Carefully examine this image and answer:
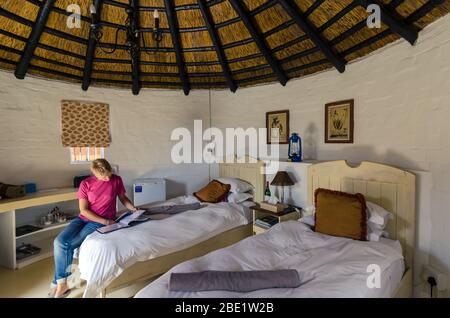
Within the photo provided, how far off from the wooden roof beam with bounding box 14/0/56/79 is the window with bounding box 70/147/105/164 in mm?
1157

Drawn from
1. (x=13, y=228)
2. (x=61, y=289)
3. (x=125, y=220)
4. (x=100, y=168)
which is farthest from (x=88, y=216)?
(x=13, y=228)

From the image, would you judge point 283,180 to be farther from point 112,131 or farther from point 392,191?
point 112,131

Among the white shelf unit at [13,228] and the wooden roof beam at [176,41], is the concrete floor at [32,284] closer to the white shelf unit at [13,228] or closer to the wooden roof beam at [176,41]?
the white shelf unit at [13,228]

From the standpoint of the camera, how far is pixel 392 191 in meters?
2.11

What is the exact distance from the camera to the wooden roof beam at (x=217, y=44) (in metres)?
2.56

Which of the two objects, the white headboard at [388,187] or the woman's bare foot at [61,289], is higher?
the white headboard at [388,187]

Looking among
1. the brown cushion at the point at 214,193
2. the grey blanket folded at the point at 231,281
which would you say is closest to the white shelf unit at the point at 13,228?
the brown cushion at the point at 214,193

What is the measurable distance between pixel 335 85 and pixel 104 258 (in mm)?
3052

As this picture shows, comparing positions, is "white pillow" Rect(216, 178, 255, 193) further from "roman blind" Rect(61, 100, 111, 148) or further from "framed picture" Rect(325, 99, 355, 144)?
"roman blind" Rect(61, 100, 111, 148)

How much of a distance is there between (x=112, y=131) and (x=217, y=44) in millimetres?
2158

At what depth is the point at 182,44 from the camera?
3139mm

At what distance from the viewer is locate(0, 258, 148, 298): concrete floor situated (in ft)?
6.91

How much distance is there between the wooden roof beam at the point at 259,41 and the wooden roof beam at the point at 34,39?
1.85 metres

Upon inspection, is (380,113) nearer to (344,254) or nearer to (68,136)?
(344,254)
